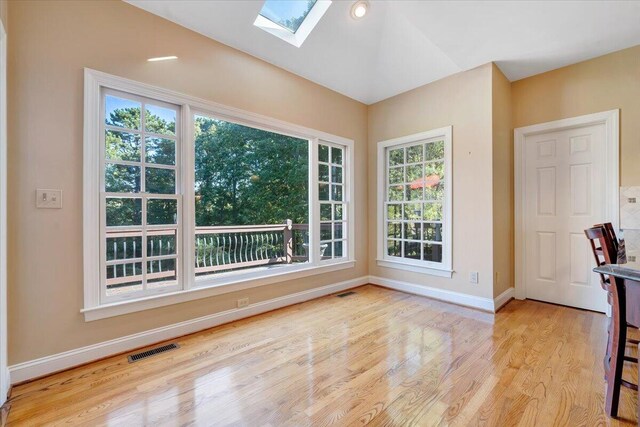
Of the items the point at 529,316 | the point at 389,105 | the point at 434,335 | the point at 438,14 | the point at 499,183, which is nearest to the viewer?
the point at 434,335

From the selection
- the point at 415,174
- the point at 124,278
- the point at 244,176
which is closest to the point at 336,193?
the point at 415,174

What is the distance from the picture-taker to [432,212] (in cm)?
388

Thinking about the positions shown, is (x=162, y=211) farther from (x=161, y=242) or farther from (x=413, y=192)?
(x=413, y=192)

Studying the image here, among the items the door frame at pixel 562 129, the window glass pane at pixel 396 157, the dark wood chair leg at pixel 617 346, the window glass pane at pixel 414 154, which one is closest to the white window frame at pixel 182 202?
the window glass pane at pixel 396 157

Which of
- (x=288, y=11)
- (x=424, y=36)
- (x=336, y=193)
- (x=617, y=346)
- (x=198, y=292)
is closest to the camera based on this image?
(x=617, y=346)

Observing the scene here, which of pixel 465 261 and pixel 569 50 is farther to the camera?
pixel 465 261

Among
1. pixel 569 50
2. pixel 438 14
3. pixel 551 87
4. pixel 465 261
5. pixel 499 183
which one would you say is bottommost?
pixel 465 261

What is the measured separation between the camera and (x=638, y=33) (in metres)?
2.72

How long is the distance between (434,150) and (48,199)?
397 cm

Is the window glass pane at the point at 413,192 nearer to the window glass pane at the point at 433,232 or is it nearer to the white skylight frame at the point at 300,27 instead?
the window glass pane at the point at 433,232

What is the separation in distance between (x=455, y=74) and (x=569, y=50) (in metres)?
1.08

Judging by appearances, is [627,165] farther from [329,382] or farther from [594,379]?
[329,382]

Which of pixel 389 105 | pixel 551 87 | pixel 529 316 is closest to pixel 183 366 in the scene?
pixel 529 316

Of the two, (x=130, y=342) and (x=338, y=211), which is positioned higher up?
(x=338, y=211)
